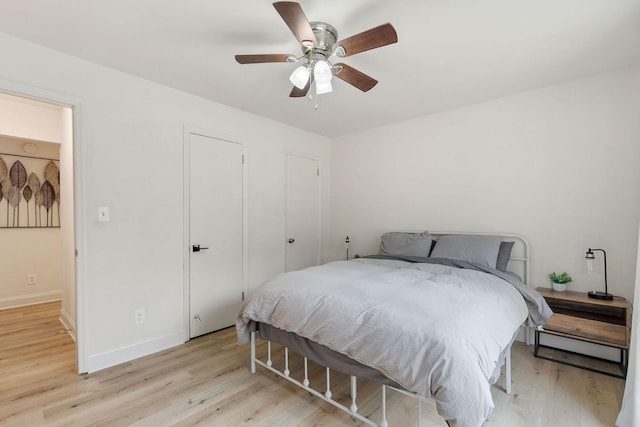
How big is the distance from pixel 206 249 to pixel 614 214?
367cm

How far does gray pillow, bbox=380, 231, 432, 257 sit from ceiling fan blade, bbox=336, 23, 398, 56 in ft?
7.00

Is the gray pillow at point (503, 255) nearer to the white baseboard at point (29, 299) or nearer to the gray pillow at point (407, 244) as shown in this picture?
the gray pillow at point (407, 244)

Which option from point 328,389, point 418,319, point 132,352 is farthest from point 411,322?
point 132,352

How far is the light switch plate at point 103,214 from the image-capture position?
2.44 m

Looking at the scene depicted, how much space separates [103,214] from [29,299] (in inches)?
→ 116

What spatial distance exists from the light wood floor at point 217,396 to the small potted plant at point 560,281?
0.63 meters

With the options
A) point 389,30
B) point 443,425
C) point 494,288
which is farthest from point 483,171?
point 443,425

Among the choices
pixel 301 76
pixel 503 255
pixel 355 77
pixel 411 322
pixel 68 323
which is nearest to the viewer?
pixel 411 322

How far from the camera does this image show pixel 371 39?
1.63m

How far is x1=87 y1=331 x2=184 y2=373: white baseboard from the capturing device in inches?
95.2

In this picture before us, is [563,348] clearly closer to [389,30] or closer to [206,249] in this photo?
[389,30]

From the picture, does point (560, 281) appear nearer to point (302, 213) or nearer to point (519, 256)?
point (519, 256)

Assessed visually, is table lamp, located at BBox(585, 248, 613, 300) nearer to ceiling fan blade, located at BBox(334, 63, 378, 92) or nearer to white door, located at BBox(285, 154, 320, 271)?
ceiling fan blade, located at BBox(334, 63, 378, 92)

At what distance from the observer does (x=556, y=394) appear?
2.08 metres
